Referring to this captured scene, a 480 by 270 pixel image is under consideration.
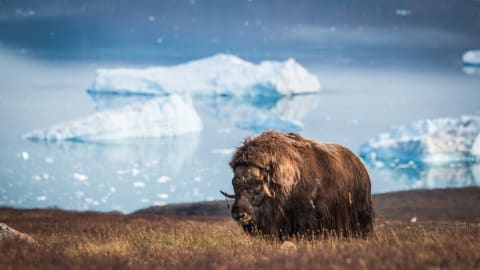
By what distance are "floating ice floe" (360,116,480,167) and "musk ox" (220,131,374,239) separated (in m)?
45.7

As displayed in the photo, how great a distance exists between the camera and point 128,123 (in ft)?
207

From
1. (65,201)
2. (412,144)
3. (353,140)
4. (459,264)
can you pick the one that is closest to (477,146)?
(412,144)

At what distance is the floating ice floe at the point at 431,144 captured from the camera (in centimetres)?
5200

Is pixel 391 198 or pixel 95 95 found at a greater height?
pixel 95 95

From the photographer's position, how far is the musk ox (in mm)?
8289

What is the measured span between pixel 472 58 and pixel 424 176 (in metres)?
27.3

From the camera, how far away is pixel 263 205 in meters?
8.33

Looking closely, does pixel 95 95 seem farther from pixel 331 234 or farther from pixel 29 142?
pixel 331 234

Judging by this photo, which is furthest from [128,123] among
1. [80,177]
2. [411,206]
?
[411,206]

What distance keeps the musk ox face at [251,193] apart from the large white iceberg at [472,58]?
240 feet

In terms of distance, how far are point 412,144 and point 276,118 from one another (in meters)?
14.5

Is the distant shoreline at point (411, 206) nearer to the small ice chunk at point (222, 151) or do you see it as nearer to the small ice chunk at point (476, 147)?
the small ice chunk at point (476, 147)

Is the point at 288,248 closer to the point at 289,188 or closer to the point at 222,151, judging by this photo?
the point at 289,188

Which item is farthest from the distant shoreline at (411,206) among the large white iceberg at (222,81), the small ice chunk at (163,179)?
the large white iceberg at (222,81)
